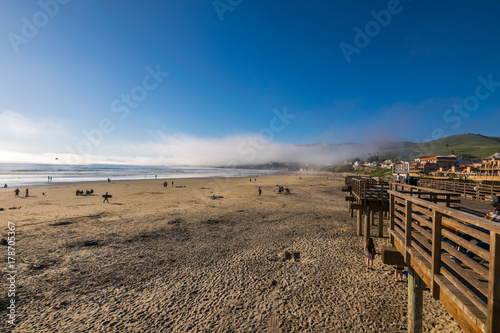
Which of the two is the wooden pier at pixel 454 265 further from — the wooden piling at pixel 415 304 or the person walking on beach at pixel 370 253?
the person walking on beach at pixel 370 253

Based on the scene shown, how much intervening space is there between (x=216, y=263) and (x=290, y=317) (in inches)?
190

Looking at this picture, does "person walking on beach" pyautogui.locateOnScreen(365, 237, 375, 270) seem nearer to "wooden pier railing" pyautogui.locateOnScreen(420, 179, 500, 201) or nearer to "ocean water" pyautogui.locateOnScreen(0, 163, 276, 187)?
"wooden pier railing" pyautogui.locateOnScreen(420, 179, 500, 201)

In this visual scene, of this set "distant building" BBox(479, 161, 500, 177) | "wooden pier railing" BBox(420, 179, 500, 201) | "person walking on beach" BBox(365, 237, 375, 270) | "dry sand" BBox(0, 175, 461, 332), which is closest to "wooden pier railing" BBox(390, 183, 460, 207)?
"person walking on beach" BBox(365, 237, 375, 270)

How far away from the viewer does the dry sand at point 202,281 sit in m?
6.89

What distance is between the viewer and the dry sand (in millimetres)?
6895

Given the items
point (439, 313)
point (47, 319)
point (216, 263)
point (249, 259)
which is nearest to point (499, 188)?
point (439, 313)

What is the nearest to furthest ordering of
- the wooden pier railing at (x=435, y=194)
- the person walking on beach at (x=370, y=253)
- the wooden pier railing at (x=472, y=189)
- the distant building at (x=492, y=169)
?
1. the wooden pier railing at (x=435, y=194)
2. the person walking on beach at (x=370, y=253)
3. the wooden pier railing at (x=472, y=189)
4. the distant building at (x=492, y=169)

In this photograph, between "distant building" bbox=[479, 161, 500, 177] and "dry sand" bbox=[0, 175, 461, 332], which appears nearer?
"dry sand" bbox=[0, 175, 461, 332]

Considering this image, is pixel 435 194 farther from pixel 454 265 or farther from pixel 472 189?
pixel 472 189

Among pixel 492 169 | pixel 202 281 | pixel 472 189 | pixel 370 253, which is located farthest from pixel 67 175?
pixel 492 169

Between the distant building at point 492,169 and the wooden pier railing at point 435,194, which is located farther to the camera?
the distant building at point 492,169

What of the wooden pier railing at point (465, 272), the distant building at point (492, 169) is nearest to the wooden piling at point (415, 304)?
the wooden pier railing at point (465, 272)

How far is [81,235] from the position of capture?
14.4m

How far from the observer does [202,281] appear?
9.20 metres
